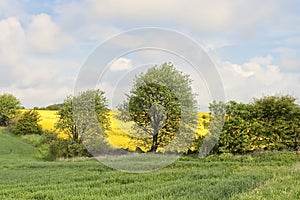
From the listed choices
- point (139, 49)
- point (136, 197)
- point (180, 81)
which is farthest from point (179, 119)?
point (136, 197)

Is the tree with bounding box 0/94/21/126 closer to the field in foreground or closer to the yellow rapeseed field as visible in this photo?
the yellow rapeseed field

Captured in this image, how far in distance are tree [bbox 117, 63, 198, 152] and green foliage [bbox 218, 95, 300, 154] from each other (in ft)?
11.1

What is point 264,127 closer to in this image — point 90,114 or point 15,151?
point 90,114

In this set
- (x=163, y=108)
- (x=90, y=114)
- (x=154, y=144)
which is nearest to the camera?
(x=163, y=108)

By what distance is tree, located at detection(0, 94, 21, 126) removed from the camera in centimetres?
7025

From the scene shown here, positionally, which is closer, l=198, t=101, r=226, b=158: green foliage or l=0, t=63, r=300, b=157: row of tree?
l=0, t=63, r=300, b=157: row of tree

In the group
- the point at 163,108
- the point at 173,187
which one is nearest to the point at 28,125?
the point at 163,108

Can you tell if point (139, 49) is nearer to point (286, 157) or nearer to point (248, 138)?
point (286, 157)

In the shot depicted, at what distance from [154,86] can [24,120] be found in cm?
3602

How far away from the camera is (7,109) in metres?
70.6

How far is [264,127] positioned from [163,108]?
939 cm

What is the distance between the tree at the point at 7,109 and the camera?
230ft

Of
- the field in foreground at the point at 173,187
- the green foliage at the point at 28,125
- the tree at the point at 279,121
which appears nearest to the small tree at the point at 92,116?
the field in foreground at the point at 173,187

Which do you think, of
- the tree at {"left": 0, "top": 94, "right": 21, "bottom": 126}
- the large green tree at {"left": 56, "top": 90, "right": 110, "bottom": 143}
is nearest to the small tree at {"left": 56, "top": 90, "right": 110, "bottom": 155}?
the large green tree at {"left": 56, "top": 90, "right": 110, "bottom": 143}
